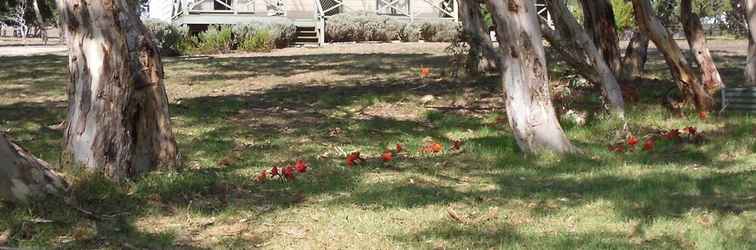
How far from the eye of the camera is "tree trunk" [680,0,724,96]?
10.0m

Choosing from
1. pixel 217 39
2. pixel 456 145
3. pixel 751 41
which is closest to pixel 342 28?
pixel 217 39

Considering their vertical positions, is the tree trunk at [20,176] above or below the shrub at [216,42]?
below

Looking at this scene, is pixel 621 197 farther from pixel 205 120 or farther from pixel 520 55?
pixel 205 120

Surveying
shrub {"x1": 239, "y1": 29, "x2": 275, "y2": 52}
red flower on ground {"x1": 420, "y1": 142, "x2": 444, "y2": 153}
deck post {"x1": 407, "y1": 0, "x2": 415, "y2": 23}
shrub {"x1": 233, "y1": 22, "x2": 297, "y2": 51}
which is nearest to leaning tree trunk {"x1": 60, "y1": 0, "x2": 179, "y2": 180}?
red flower on ground {"x1": 420, "y1": 142, "x2": 444, "y2": 153}

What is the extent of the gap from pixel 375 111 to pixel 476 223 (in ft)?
17.5

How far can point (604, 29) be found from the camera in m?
11.0

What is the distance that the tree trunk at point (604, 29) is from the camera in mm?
10828

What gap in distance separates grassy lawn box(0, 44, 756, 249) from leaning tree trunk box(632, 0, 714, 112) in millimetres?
373

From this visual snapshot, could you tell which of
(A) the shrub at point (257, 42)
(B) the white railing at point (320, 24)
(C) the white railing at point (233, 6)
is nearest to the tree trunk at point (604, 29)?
(A) the shrub at point (257, 42)

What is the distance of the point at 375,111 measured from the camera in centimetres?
1059

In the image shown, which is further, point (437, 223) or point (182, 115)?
point (182, 115)

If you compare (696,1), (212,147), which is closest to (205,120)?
(212,147)

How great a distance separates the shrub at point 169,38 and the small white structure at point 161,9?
209 inches

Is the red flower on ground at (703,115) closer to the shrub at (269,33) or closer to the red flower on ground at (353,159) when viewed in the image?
the red flower on ground at (353,159)
